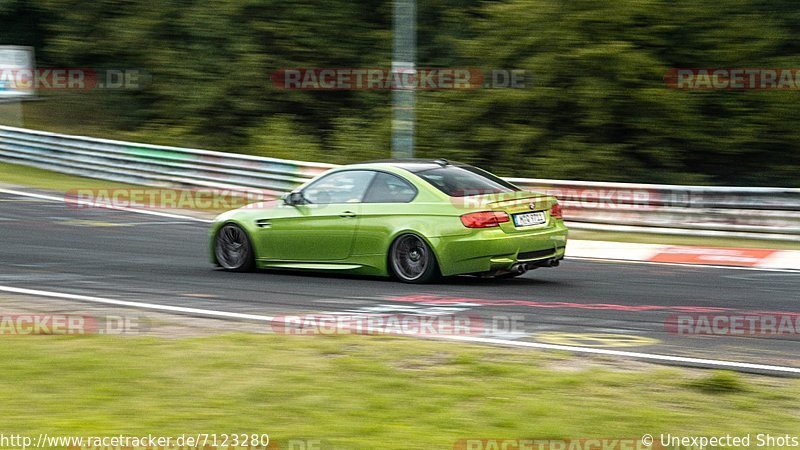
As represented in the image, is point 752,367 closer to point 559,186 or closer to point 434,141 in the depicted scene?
point 559,186

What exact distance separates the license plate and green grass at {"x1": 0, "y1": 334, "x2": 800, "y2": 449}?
3338 millimetres

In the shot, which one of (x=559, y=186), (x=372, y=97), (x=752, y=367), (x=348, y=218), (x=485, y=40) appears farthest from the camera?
(x=372, y=97)

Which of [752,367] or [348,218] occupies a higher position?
[348,218]

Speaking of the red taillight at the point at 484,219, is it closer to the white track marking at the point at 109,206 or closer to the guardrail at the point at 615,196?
the guardrail at the point at 615,196

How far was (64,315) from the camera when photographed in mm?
9031

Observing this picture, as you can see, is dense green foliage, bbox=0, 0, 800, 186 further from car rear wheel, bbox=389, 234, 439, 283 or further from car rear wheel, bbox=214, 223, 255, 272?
car rear wheel, bbox=389, 234, 439, 283

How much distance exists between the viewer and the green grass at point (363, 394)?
17.9 feet

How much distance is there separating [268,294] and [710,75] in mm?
13746

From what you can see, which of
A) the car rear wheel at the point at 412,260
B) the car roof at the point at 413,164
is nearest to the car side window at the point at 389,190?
the car roof at the point at 413,164

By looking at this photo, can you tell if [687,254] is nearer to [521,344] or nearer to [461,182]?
[461,182]

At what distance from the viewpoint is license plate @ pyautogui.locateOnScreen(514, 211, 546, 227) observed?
10734mm

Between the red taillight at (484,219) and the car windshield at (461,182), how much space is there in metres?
0.38

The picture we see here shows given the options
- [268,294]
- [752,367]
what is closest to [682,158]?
[268,294]

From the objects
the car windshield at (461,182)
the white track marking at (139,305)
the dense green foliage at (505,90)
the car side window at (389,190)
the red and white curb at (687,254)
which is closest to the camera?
the white track marking at (139,305)
